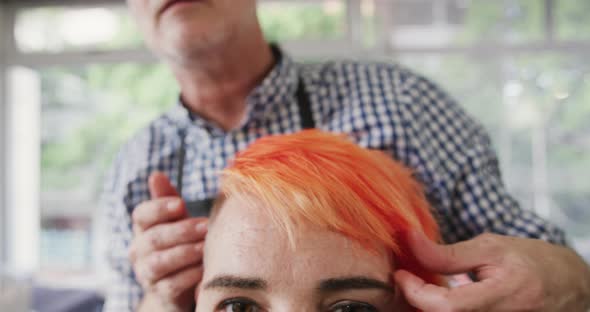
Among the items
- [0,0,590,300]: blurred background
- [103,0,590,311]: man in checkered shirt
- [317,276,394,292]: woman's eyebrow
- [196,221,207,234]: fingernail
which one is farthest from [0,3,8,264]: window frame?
[317,276,394,292]: woman's eyebrow

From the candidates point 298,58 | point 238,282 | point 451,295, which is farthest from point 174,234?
point 298,58

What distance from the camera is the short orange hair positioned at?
0.53m

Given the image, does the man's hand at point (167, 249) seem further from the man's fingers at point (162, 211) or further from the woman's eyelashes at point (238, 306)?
the woman's eyelashes at point (238, 306)

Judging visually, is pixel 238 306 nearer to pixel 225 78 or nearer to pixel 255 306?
pixel 255 306

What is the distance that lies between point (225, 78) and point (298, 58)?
2.64 m

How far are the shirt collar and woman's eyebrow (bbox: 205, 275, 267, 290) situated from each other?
1.33 ft

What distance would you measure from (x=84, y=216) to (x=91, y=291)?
125cm

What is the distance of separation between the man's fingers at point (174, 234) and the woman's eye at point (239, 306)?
129 mm

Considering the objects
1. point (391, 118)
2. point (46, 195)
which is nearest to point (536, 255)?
point (391, 118)

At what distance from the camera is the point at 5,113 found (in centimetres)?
376

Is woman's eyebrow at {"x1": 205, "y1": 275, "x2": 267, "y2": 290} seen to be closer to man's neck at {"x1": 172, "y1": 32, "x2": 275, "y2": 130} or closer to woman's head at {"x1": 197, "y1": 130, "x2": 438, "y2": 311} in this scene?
woman's head at {"x1": 197, "y1": 130, "x2": 438, "y2": 311}

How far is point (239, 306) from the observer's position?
532 mm

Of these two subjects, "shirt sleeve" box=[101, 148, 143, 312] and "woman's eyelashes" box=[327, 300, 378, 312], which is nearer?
"woman's eyelashes" box=[327, 300, 378, 312]

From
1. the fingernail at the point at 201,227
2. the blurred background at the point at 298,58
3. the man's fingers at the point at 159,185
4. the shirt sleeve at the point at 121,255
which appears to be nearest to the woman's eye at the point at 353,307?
the fingernail at the point at 201,227
